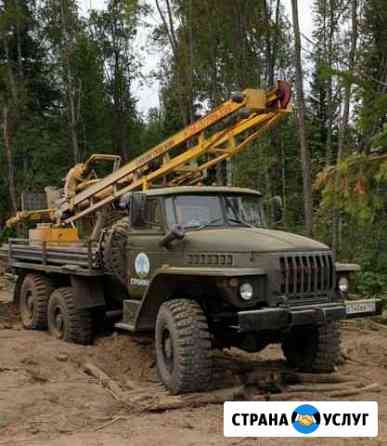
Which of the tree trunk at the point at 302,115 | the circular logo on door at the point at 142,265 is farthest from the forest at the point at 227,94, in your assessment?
the circular logo on door at the point at 142,265

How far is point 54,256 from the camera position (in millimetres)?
→ 10211

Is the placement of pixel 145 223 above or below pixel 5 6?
below

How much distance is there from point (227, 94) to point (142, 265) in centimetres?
1620

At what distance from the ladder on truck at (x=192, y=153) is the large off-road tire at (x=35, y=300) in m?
1.28

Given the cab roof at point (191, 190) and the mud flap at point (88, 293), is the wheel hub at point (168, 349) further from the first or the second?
the mud flap at point (88, 293)

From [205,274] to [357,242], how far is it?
9647 mm

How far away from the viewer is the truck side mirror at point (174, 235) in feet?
22.8

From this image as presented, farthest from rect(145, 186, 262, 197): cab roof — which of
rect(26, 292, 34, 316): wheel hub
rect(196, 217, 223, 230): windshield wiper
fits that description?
rect(26, 292, 34, 316): wheel hub

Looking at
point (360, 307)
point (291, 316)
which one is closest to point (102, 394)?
point (291, 316)

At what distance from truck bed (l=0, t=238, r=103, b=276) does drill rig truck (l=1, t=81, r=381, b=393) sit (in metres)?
0.03

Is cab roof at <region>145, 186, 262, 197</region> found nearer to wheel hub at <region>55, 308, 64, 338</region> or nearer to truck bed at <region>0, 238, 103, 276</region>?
truck bed at <region>0, 238, 103, 276</region>

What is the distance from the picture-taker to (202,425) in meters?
5.66

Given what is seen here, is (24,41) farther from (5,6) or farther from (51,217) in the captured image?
(51,217)

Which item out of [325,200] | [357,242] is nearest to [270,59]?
[357,242]
